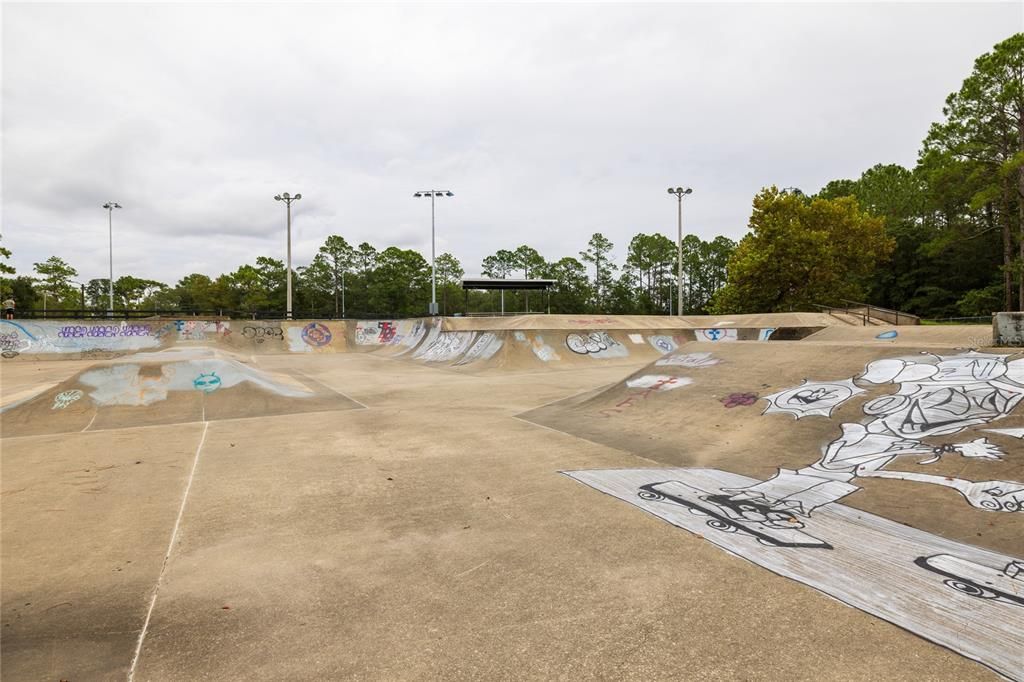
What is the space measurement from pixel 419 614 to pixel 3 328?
3529 centimetres

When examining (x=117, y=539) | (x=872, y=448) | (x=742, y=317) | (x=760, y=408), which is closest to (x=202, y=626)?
(x=117, y=539)

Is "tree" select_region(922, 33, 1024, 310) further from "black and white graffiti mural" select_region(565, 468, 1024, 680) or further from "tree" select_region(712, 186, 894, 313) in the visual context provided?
"black and white graffiti mural" select_region(565, 468, 1024, 680)

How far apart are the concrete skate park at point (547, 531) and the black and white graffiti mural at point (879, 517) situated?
0.10 ft

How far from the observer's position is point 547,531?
438 cm

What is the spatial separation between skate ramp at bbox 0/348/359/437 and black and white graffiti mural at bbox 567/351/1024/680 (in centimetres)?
828

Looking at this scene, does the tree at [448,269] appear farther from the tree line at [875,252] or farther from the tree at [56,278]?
the tree at [56,278]

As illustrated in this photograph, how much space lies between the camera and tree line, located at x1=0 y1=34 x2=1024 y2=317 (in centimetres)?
2700

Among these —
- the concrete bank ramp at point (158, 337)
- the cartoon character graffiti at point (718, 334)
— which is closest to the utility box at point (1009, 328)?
the cartoon character graffiti at point (718, 334)

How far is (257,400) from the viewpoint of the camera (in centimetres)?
1136

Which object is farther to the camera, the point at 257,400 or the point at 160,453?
the point at 257,400

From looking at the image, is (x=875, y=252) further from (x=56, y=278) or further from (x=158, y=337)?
(x=56, y=278)

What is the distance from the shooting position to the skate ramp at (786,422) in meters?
4.71

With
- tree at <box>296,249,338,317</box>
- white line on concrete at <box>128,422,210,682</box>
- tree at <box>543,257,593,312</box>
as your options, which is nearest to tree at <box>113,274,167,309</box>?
tree at <box>296,249,338,317</box>

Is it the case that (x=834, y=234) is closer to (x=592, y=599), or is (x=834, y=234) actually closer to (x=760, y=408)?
(x=760, y=408)
